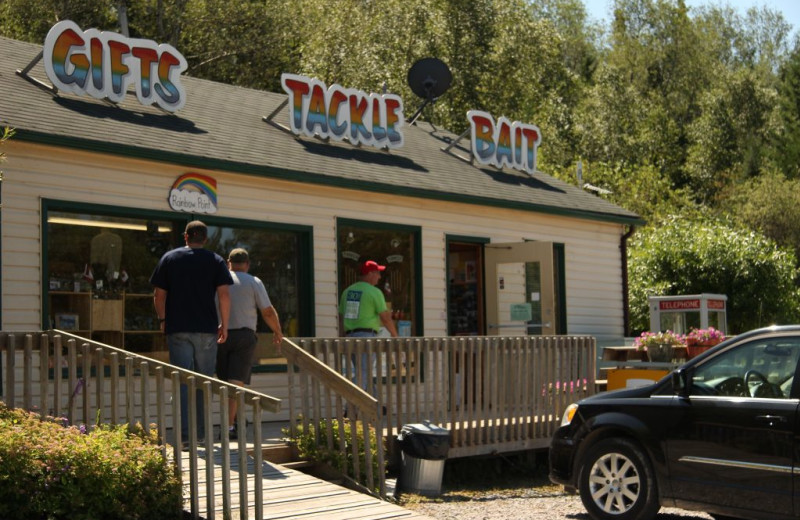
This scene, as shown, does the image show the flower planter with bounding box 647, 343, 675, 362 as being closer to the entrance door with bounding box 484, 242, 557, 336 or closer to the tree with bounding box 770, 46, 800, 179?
the entrance door with bounding box 484, 242, 557, 336

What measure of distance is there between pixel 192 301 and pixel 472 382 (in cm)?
319

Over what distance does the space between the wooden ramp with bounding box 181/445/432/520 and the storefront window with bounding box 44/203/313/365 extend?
323 centimetres

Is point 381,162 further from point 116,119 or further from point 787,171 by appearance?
point 787,171

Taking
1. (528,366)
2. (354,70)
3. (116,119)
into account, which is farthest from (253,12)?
(528,366)

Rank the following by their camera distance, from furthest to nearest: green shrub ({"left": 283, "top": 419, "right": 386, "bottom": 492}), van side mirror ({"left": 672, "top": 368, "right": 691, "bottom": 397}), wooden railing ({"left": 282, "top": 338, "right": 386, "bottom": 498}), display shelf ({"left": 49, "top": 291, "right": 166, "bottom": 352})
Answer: display shelf ({"left": 49, "top": 291, "right": 166, "bottom": 352})
green shrub ({"left": 283, "top": 419, "right": 386, "bottom": 492})
wooden railing ({"left": 282, "top": 338, "right": 386, "bottom": 498})
van side mirror ({"left": 672, "top": 368, "right": 691, "bottom": 397})

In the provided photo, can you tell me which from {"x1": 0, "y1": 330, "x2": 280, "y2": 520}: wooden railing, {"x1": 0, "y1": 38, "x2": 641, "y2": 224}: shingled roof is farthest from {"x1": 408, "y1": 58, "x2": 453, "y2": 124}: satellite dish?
{"x1": 0, "y1": 330, "x2": 280, "y2": 520}: wooden railing

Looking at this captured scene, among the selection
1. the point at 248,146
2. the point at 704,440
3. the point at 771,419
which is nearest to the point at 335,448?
the point at 704,440

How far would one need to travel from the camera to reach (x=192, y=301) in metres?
9.03

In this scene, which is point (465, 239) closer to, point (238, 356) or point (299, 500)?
point (238, 356)

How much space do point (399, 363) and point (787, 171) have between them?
3940 cm

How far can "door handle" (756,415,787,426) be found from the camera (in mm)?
7590

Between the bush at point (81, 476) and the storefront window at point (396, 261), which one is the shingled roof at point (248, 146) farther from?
Answer: the bush at point (81, 476)

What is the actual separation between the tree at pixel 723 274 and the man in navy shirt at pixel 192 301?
639 inches

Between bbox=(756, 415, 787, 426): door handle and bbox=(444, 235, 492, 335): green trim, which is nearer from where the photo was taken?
bbox=(756, 415, 787, 426): door handle
